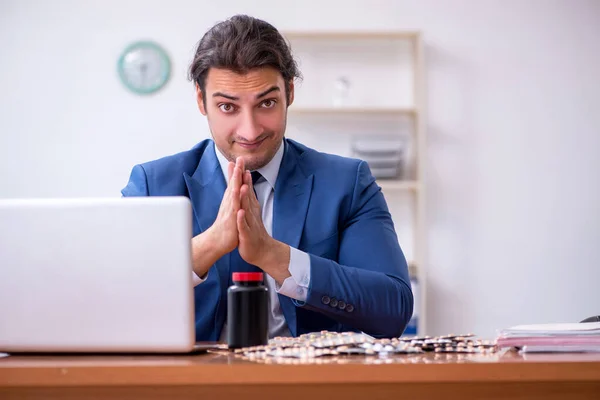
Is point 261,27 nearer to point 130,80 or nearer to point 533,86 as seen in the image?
point 130,80

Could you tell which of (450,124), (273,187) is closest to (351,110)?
(450,124)

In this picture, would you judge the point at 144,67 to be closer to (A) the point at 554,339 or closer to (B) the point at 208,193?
(B) the point at 208,193

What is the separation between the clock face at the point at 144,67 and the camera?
4.31 metres

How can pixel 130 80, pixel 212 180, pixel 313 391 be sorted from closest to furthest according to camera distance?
pixel 313 391
pixel 212 180
pixel 130 80

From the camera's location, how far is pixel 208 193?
2062mm

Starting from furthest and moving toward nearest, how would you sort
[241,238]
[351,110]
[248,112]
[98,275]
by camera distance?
[351,110], [248,112], [241,238], [98,275]

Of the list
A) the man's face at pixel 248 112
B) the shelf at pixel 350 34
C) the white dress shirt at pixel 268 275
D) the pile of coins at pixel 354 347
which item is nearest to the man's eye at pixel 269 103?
the man's face at pixel 248 112

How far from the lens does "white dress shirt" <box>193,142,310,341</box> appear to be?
5.55 feet

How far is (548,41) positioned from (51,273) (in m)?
3.68

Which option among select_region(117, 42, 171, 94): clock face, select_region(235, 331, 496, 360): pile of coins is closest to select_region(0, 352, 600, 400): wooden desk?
select_region(235, 331, 496, 360): pile of coins

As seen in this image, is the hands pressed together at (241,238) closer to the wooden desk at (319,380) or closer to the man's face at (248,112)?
the man's face at (248,112)

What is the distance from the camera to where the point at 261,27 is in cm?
211

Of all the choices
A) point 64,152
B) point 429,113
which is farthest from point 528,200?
point 64,152

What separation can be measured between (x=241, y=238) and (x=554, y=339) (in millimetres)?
638
